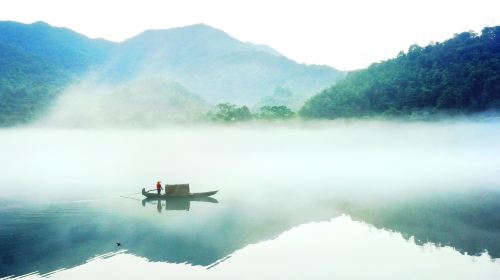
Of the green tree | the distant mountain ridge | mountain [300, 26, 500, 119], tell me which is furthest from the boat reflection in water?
the distant mountain ridge

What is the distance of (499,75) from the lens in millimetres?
55969

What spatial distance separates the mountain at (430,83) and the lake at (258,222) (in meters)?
15.0

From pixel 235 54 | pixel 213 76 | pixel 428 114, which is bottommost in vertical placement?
pixel 428 114

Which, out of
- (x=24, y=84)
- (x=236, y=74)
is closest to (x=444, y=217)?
(x=24, y=84)

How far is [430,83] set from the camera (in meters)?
63.9

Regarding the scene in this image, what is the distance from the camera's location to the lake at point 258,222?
14.0m

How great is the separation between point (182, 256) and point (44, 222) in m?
9.22

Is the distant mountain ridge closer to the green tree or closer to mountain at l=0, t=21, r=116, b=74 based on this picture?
mountain at l=0, t=21, r=116, b=74

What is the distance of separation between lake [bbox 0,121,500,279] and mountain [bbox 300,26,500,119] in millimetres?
15018

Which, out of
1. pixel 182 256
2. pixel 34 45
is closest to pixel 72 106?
pixel 34 45

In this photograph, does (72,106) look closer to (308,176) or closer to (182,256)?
(308,176)

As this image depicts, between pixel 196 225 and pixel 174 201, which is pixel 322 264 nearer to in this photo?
pixel 196 225

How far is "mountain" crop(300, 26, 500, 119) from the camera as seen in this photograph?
5862 centimetres

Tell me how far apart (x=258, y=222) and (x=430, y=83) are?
54129 mm
